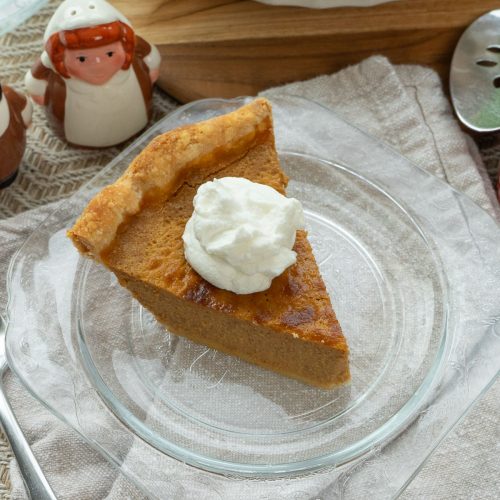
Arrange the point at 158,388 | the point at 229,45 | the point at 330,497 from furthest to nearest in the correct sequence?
the point at 229,45 < the point at 158,388 < the point at 330,497

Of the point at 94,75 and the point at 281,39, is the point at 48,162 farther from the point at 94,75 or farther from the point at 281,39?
the point at 281,39

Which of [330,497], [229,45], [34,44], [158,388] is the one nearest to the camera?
[330,497]

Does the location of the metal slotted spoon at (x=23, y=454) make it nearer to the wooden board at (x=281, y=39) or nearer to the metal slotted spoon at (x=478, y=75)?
the wooden board at (x=281, y=39)

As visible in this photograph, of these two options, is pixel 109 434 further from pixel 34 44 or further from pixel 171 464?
pixel 34 44

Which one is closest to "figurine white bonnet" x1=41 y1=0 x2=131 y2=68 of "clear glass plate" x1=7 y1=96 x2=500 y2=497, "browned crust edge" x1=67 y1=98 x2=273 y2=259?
"clear glass plate" x1=7 y1=96 x2=500 y2=497

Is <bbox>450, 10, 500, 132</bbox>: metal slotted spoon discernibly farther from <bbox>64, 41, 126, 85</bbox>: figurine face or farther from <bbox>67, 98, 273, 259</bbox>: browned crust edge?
<bbox>64, 41, 126, 85</bbox>: figurine face

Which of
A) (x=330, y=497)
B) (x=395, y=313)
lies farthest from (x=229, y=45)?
(x=330, y=497)
